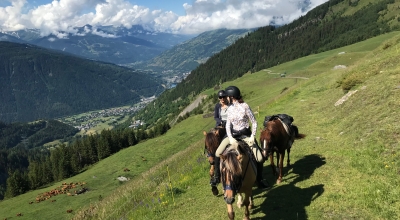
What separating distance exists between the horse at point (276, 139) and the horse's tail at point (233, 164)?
3412 mm

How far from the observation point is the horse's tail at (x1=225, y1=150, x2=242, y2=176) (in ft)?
25.6

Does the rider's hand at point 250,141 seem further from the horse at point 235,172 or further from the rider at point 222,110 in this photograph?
the rider at point 222,110

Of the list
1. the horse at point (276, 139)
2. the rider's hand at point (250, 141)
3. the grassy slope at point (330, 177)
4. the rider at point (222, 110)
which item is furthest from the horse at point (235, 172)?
the rider at point (222, 110)

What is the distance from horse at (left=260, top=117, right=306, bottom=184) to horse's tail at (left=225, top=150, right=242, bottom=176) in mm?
3412

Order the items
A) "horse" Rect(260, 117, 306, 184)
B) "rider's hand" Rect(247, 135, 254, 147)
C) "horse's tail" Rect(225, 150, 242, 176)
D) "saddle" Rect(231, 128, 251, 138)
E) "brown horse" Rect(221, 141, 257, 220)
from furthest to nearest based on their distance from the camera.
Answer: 1. "horse" Rect(260, 117, 306, 184)
2. "saddle" Rect(231, 128, 251, 138)
3. "rider's hand" Rect(247, 135, 254, 147)
4. "horse's tail" Rect(225, 150, 242, 176)
5. "brown horse" Rect(221, 141, 257, 220)

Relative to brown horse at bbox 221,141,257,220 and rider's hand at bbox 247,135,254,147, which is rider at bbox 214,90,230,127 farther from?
brown horse at bbox 221,141,257,220

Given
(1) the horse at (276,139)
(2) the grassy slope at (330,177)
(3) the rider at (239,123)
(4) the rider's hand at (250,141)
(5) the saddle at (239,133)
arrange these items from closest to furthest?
1. (2) the grassy slope at (330,177)
2. (4) the rider's hand at (250,141)
3. (3) the rider at (239,123)
4. (5) the saddle at (239,133)
5. (1) the horse at (276,139)

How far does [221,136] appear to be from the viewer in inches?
493

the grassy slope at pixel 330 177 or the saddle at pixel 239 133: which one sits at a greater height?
the saddle at pixel 239 133

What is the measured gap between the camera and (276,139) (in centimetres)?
1250

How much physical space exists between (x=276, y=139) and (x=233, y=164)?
5.29m

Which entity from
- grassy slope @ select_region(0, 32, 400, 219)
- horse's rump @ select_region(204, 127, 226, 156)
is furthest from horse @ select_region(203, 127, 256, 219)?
grassy slope @ select_region(0, 32, 400, 219)

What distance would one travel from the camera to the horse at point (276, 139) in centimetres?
1158

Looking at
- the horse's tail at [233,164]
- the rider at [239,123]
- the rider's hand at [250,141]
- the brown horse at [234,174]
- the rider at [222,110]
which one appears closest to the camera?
the brown horse at [234,174]
